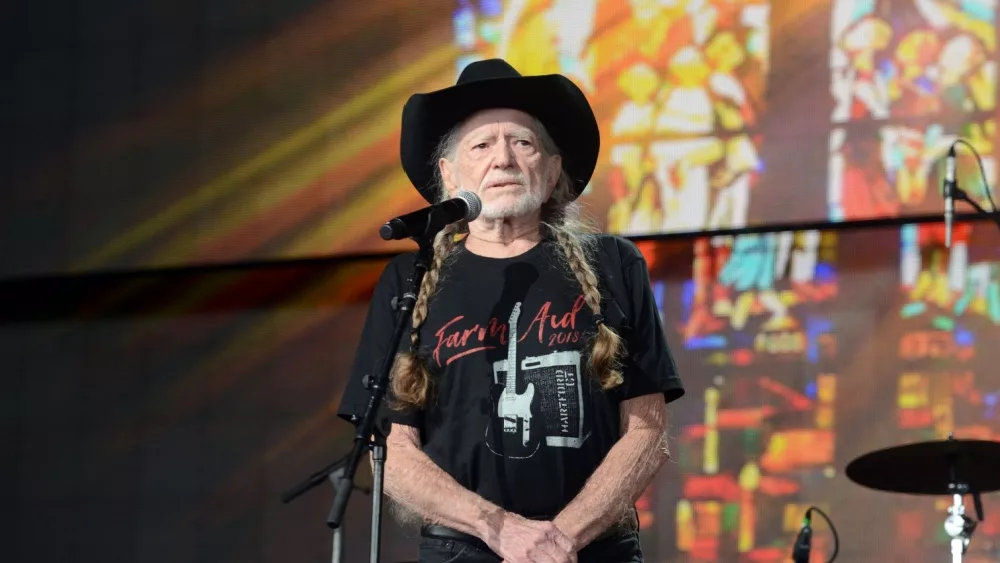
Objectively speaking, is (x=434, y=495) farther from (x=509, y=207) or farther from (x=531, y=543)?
(x=509, y=207)

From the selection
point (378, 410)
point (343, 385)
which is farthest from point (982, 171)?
point (378, 410)

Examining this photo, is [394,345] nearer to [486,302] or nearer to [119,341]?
[486,302]

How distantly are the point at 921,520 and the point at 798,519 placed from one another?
0.39m

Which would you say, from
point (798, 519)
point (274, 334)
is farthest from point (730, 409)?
point (274, 334)

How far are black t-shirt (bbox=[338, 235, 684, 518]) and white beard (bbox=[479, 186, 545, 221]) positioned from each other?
7 cm

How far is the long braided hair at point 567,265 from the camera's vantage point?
6.55 feet

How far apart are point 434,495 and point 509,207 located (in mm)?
495

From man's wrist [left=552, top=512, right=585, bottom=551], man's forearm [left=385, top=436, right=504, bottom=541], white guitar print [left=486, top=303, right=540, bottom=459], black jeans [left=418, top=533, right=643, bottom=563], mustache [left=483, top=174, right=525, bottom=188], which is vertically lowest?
black jeans [left=418, top=533, right=643, bottom=563]

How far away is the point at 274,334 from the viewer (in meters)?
5.07

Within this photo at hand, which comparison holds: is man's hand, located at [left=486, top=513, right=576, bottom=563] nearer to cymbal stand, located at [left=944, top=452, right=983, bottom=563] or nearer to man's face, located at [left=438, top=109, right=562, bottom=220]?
man's face, located at [left=438, top=109, right=562, bottom=220]

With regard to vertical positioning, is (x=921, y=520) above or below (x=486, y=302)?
below

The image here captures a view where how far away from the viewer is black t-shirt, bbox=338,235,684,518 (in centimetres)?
198

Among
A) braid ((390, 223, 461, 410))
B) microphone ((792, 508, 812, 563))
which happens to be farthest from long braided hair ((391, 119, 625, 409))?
microphone ((792, 508, 812, 563))

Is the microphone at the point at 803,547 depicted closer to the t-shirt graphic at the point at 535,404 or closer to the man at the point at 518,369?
the man at the point at 518,369
